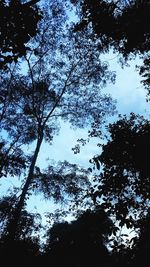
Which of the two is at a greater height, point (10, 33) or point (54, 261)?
point (10, 33)

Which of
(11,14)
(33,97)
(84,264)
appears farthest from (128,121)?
(33,97)

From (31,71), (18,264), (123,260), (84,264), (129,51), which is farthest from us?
(31,71)

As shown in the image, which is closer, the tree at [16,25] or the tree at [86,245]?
the tree at [16,25]

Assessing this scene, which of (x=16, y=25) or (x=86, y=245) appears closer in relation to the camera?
(x=16, y=25)

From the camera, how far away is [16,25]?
5.83m

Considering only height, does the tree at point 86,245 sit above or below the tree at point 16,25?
below

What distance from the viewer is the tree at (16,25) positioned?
5.58 metres

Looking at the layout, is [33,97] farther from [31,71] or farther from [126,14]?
[126,14]

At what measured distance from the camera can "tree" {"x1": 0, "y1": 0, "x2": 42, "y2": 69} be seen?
5578 millimetres

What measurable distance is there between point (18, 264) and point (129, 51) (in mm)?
10000

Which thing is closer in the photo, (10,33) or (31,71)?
(10,33)

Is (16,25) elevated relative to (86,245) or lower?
elevated

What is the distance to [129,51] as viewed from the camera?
1322 centimetres

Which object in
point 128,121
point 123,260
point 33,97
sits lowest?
point 123,260
